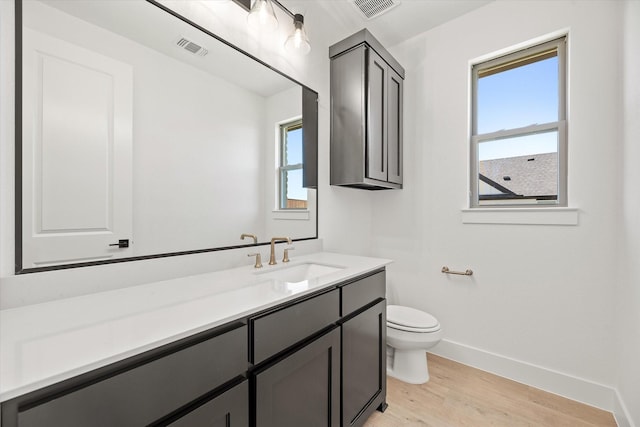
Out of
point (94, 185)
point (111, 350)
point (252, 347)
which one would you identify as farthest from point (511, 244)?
point (94, 185)

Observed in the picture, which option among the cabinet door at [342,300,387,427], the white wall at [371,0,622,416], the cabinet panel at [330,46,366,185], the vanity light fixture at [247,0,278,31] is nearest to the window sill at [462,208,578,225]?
the white wall at [371,0,622,416]

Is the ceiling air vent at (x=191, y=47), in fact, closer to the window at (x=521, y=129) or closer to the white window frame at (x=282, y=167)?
the white window frame at (x=282, y=167)

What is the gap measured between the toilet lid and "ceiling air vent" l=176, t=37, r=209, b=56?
6.64ft

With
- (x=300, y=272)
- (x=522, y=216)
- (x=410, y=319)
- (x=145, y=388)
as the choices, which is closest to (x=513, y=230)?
(x=522, y=216)

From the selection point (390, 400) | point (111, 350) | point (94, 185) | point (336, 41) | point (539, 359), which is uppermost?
point (336, 41)

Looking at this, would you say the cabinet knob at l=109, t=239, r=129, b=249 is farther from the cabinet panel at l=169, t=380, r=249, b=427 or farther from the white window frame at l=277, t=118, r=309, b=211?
the white window frame at l=277, t=118, r=309, b=211

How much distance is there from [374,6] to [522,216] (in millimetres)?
1913

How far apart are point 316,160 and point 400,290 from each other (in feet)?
4.83

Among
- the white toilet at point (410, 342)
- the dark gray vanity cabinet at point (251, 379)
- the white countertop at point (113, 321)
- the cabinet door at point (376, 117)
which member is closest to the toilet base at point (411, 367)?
the white toilet at point (410, 342)

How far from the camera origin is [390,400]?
5.91 ft

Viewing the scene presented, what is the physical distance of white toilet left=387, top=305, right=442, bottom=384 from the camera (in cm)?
189

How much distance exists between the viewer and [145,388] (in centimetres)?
64

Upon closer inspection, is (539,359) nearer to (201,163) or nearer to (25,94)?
(201,163)

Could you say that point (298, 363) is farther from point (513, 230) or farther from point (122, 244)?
point (513, 230)
